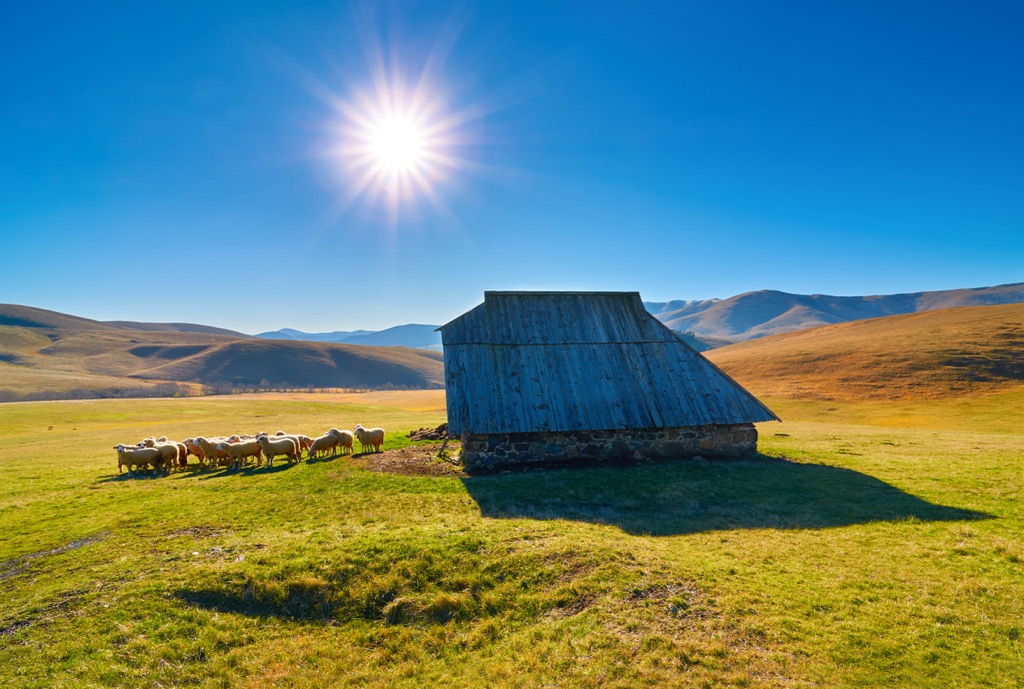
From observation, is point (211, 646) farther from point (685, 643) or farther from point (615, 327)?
point (615, 327)

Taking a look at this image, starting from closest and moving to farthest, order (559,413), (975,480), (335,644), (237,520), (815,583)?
(335,644) → (815,583) → (237,520) → (975,480) → (559,413)

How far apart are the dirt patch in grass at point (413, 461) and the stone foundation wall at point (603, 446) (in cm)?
116

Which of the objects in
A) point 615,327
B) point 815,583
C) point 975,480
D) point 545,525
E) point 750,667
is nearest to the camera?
point 750,667

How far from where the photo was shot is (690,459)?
2119cm

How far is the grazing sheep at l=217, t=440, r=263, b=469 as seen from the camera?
69.9ft

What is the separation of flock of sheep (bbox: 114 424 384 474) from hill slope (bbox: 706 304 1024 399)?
58809mm

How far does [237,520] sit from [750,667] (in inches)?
550

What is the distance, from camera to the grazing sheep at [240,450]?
21312 millimetres

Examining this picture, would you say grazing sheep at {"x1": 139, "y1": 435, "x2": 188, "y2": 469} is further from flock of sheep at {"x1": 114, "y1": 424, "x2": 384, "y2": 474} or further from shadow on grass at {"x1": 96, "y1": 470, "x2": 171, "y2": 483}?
shadow on grass at {"x1": 96, "y1": 470, "x2": 171, "y2": 483}

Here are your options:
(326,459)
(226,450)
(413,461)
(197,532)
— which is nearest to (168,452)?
(226,450)

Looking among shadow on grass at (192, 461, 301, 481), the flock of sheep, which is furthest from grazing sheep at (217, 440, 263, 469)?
shadow on grass at (192, 461, 301, 481)

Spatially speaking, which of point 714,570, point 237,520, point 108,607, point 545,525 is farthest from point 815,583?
point 237,520

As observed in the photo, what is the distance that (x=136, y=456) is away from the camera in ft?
67.5

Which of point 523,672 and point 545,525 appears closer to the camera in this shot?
point 523,672
